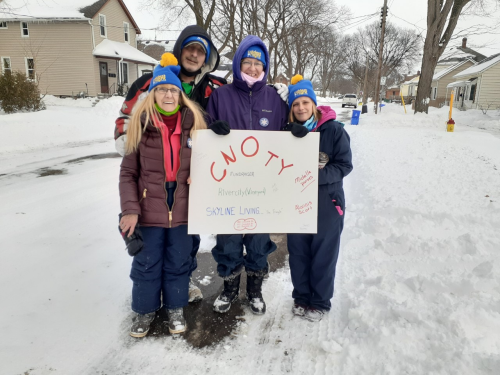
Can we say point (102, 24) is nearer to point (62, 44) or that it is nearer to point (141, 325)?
point (62, 44)

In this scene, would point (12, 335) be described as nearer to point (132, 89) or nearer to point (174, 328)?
point (174, 328)

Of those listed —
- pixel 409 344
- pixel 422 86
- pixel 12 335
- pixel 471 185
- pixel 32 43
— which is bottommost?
pixel 12 335

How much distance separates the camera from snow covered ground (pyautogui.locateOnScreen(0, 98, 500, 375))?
219 centimetres

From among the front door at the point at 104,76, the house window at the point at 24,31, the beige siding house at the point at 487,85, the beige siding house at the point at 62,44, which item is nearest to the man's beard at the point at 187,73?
the beige siding house at the point at 62,44

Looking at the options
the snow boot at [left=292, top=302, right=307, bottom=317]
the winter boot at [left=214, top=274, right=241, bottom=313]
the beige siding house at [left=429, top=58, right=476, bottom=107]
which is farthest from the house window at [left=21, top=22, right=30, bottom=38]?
the beige siding house at [left=429, top=58, right=476, bottom=107]

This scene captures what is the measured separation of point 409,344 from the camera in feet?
7.13

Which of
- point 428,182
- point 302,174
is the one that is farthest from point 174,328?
point 428,182

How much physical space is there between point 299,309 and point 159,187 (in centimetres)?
149

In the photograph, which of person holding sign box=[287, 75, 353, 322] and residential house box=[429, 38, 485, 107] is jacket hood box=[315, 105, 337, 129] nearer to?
person holding sign box=[287, 75, 353, 322]

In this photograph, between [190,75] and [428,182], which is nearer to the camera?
[190,75]

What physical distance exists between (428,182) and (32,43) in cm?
2833

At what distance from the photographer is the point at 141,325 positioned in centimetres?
252

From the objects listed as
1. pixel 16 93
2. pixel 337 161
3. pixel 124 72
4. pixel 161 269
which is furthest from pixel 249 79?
pixel 124 72

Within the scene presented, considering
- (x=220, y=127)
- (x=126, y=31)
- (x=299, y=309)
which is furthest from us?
(x=126, y=31)
